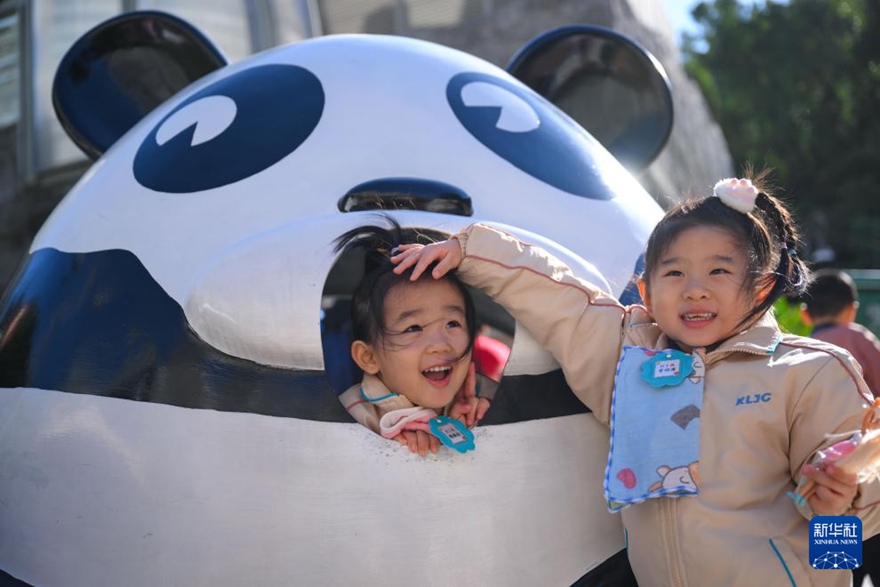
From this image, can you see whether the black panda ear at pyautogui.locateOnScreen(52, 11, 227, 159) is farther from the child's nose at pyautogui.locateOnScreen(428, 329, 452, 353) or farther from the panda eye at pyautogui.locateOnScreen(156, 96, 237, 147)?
the child's nose at pyautogui.locateOnScreen(428, 329, 452, 353)

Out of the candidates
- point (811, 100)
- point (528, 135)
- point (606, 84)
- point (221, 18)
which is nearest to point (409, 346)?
point (528, 135)

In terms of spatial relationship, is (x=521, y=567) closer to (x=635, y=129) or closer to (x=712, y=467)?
(x=712, y=467)

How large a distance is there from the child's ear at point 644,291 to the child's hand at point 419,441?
1.63ft

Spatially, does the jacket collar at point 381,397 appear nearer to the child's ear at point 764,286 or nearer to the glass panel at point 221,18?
the child's ear at point 764,286

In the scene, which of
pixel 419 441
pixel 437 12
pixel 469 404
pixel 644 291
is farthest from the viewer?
pixel 437 12

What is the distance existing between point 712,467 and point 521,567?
380 mm

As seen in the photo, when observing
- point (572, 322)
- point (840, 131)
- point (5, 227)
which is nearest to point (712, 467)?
point (572, 322)

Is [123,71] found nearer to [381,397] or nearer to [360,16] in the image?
[381,397]

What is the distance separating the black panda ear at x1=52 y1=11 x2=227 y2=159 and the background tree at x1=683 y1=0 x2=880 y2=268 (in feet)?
64.9

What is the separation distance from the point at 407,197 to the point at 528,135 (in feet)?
1.36

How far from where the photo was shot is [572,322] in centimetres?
190

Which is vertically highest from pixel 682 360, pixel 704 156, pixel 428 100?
pixel 428 100

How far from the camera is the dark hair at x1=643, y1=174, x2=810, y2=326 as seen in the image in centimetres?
186

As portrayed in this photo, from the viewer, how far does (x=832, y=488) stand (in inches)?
62.6
